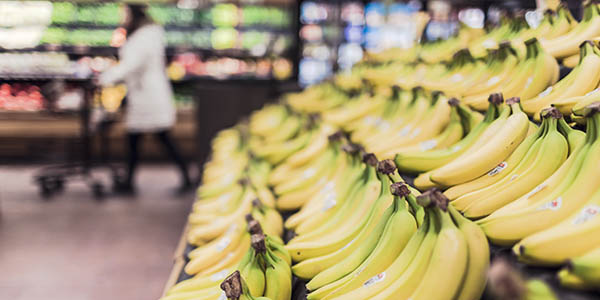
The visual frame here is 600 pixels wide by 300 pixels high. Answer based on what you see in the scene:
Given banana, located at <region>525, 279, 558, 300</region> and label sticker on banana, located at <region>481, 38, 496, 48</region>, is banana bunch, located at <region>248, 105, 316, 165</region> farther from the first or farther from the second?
banana, located at <region>525, 279, 558, 300</region>

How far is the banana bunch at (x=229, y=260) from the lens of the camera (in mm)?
1402

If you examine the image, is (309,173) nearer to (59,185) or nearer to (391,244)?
(391,244)

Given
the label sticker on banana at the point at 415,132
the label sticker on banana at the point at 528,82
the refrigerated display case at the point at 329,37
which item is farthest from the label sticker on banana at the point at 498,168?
the refrigerated display case at the point at 329,37

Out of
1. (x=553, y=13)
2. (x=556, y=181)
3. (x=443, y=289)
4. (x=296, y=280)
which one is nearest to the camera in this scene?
(x=443, y=289)

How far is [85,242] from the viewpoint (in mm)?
4152

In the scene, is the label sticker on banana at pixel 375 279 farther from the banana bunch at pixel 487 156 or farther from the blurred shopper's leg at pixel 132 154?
the blurred shopper's leg at pixel 132 154

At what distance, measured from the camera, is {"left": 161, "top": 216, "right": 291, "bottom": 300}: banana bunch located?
1402 millimetres

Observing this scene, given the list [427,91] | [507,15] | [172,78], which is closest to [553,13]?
[507,15]

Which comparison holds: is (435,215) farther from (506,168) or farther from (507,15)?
(507,15)

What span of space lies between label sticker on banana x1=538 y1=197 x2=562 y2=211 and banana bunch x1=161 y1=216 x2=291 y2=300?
0.66 meters

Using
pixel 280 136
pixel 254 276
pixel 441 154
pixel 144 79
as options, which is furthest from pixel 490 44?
pixel 144 79

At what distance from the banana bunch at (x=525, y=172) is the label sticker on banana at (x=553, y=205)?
0.16 metres

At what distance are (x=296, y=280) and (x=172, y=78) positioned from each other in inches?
230

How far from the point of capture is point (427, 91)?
7.56 feet
